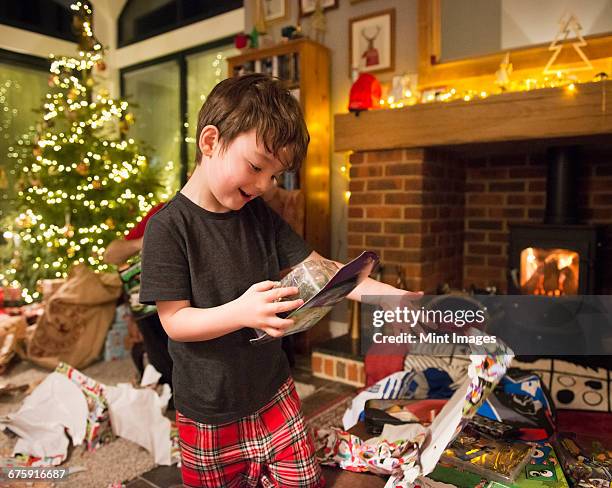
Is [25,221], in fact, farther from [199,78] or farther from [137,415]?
[137,415]

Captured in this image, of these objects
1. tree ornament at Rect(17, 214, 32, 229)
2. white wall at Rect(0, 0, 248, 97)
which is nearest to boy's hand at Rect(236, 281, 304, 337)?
tree ornament at Rect(17, 214, 32, 229)

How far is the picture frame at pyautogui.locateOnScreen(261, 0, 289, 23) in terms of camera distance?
304 centimetres

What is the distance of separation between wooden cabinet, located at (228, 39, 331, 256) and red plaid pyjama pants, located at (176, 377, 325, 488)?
5.74ft

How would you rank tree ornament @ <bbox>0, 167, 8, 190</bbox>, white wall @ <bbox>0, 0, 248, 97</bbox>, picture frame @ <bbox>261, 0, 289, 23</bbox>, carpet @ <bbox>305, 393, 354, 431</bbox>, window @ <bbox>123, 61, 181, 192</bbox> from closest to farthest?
carpet @ <bbox>305, 393, 354, 431</bbox>, picture frame @ <bbox>261, 0, 289, 23</bbox>, tree ornament @ <bbox>0, 167, 8, 190</bbox>, white wall @ <bbox>0, 0, 248, 97</bbox>, window @ <bbox>123, 61, 181, 192</bbox>

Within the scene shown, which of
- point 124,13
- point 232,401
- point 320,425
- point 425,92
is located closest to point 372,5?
point 425,92

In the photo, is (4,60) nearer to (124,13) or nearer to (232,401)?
(124,13)

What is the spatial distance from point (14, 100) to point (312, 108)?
115 inches

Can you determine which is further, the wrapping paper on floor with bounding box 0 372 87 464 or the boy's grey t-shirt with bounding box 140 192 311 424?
the wrapping paper on floor with bounding box 0 372 87 464

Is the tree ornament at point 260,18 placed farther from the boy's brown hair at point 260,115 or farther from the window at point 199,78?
the boy's brown hair at point 260,115

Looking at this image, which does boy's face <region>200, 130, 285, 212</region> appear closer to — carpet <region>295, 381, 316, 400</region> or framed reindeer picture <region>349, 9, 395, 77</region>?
carpet <region>295, 381, 316, 400</region>

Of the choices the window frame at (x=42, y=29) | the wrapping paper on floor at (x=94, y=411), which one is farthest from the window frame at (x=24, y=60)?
the wrapping paper on floor at (x=94, y=411)

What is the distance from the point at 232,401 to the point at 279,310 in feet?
1.12

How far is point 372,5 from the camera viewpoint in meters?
2.70

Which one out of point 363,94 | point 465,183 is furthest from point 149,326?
point 465,183
